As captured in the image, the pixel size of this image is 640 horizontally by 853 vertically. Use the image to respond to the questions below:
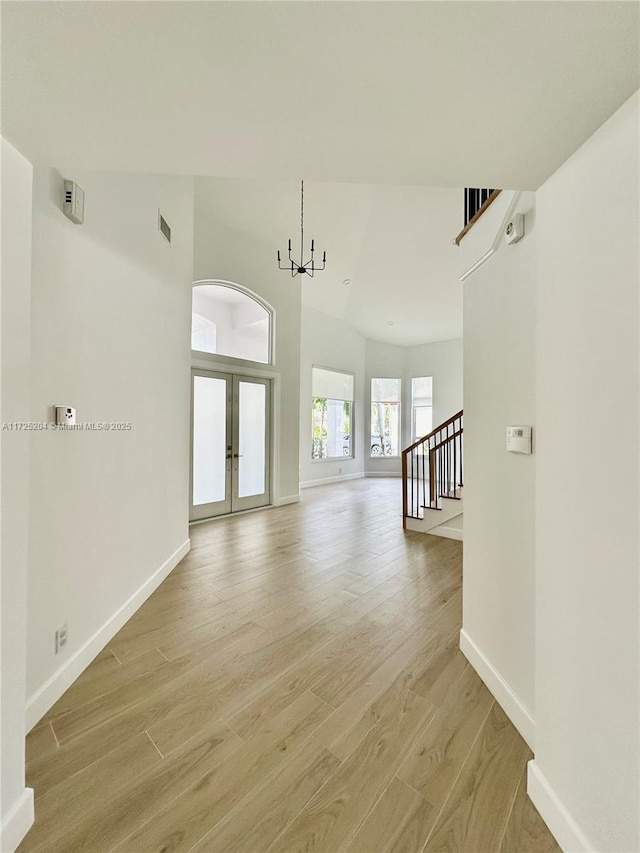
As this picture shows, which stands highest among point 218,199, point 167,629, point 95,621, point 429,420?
point 218,199

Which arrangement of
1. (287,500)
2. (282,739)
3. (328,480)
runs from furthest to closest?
(328,480) → (287,500) → (282,739)

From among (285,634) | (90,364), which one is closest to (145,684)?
(285,634)

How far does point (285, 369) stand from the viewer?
6.27m

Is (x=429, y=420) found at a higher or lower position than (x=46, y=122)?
lower

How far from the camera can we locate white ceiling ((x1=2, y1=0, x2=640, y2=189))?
2.48 ft

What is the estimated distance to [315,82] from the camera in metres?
0.89

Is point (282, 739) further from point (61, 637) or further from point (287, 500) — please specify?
point (287, 500)

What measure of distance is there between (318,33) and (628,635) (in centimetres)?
166

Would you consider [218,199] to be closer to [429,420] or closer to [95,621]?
[95,621]

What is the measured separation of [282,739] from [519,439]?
172 centimetres

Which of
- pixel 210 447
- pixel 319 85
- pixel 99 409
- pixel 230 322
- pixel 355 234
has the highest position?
pixel 355 234

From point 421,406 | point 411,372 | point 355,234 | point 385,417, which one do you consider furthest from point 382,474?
point 355,234

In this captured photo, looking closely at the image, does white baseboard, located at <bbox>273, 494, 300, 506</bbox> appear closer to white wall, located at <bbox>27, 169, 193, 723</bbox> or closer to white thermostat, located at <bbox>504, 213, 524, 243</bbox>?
white wall, located at <bbox>27, 169, 193, 723</bbox>

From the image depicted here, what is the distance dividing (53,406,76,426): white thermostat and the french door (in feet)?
10.1
